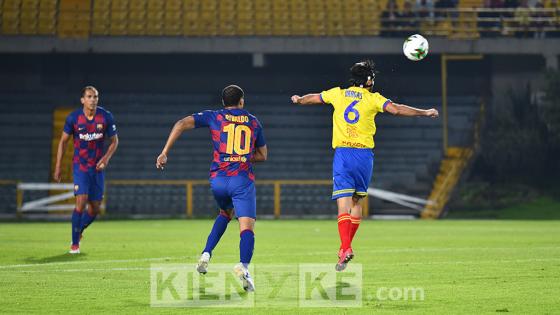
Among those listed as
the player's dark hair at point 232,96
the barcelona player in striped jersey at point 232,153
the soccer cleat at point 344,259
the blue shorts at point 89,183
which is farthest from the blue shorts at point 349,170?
the blue shorts at point 89,183

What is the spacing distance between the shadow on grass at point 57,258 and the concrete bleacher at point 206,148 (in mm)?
15216

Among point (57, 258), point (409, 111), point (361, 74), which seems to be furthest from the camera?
point (57, 258)

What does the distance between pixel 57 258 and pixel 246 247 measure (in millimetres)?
4927

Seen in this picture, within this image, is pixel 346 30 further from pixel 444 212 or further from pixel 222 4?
→ pixel 444 212

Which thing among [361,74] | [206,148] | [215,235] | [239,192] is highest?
[361,74]

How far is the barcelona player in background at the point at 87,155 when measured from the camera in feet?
51.9

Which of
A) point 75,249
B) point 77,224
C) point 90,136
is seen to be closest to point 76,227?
point 77,224

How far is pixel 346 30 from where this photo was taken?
114ft

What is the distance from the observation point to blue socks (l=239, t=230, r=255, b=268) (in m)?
10.5

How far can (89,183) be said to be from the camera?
15984mm

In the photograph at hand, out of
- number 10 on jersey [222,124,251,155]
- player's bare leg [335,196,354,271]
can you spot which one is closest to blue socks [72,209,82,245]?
player's bare leg [335,196,354,271]

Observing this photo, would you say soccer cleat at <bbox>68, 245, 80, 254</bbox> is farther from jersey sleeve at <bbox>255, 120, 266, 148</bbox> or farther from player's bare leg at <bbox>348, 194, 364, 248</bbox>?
jersey sleeve at <bbox>255, 120, 266, 148</bbox>

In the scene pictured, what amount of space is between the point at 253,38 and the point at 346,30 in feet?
10.7

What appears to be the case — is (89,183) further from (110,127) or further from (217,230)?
(217,230)
